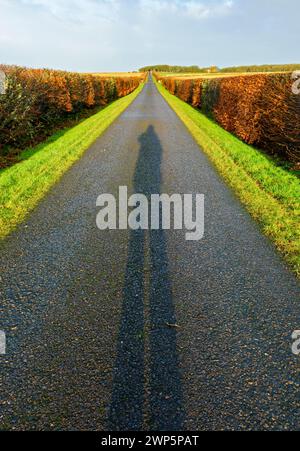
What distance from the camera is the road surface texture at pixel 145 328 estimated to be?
7.23 ft

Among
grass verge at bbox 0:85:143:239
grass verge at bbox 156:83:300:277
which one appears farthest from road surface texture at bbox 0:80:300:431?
grass verge at bbox 0:85:143:239

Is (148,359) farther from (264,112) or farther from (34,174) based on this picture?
(264,112)

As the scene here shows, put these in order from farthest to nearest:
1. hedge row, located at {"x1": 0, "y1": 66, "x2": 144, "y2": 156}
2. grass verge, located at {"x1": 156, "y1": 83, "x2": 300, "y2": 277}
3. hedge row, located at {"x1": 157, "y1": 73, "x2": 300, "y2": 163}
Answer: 1. hedge row, located at {"x1": 0, "y1": 66, "x2": 144, "y2": 156}
2. hedge row, located at {"x1": 157, "y1": 73, "x2": 300, "y2": 163}
3. grass verge, located at {"x1": 156, "y1": 83, "x2": 300, "y2": 277}

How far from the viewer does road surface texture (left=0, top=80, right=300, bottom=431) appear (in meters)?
2.20

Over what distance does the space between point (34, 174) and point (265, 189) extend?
4901 millimetres

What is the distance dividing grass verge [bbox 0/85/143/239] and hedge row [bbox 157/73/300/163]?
5356 millimetres

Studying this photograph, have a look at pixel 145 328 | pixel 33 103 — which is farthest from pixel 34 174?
pixel 33 103

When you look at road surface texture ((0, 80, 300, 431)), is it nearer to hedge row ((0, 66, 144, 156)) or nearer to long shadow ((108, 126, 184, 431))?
long shadow ((108, 126, 184, 431))

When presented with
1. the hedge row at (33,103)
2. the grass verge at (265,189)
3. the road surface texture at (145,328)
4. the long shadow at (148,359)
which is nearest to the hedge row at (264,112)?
the grass verge at (265,189)

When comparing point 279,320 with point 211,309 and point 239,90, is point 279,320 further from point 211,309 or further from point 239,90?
point 239,90
